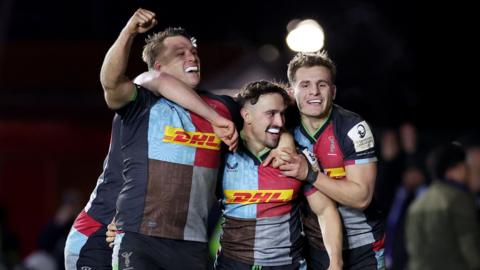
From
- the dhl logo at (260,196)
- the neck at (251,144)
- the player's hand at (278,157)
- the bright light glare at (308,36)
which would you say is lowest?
the dhl logo at (260,196)

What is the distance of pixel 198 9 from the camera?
20172mm

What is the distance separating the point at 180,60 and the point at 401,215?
4.46 metres

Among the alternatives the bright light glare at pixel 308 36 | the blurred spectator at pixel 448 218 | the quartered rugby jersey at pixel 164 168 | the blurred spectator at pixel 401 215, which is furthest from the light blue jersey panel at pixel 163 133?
the bright light glare at pixel 308 36

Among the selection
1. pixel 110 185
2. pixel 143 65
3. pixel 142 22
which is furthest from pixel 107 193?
pixel 143 65

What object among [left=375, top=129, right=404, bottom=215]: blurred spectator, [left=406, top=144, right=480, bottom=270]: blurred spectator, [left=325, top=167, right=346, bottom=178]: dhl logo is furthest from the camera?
[left=375, top=129, right=404, bottom=215]: blurred spectator

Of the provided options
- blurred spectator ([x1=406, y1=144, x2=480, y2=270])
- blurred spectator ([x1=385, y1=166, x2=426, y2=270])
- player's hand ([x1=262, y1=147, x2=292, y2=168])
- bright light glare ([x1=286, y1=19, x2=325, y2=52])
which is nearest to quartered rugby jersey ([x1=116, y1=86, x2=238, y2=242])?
player's hand ([x1=262, y1=147, x2=292, y2=168])

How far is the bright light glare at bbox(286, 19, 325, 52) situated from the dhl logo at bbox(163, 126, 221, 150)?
7179mm

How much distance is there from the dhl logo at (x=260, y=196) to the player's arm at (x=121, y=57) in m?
0.98

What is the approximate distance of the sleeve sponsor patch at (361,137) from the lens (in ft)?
22.5

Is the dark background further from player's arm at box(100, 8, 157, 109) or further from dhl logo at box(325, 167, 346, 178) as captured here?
player's arm at box(100, 8, 157, 109)

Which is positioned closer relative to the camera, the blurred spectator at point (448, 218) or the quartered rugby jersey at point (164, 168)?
the quartered rugby jersey at point (164, 168)

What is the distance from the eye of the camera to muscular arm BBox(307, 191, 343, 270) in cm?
673

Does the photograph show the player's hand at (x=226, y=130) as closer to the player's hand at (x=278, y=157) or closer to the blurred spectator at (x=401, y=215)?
the player's hand at (x=278, y=157)

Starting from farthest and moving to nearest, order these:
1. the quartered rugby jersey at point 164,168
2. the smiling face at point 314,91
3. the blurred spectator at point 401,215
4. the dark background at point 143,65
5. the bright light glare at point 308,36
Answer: the dark background at point 143,65, the bright light glare at point 308,36, the blurred spectator at point 401,215, the smiling face at point 314,91, the quartered rugby jersey at point 164,168
